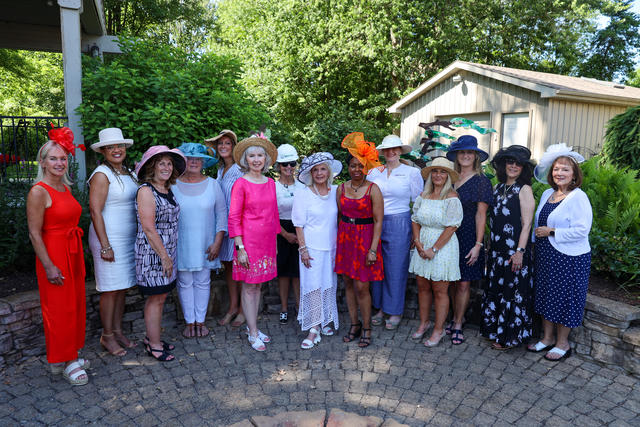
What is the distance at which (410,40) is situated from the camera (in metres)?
18.0

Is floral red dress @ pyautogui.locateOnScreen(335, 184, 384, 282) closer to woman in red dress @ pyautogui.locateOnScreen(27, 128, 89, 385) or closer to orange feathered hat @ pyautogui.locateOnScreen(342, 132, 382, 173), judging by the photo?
orange feathered hat @ pyautogui.locateOnScreen(342, 132, 382, 173)

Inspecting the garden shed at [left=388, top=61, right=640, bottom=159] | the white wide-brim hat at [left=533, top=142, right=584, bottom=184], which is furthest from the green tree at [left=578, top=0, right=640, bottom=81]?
the white wide-brim hat at [left=533, top=142, right=584, bottom=184]

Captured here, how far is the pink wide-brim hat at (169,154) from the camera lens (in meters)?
3.72

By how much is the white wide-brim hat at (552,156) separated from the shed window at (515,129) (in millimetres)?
7891

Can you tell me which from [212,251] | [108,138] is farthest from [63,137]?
[212,251]

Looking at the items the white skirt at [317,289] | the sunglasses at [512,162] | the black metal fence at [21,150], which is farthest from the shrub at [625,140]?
the black metal fence at [21,150]

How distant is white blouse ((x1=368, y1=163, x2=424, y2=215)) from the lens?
4.44 meters

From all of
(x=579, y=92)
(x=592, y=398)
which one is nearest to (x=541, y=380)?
(x=592, y=398)

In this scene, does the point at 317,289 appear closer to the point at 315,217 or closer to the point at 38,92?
the point at 315,217

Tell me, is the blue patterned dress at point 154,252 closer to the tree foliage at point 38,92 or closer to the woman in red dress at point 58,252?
the woman in red dress at point 58,252

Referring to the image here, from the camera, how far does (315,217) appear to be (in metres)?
4.13

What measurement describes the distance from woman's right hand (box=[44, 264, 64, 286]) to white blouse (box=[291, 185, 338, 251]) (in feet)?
6.52

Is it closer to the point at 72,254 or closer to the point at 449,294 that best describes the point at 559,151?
the point at 449,294

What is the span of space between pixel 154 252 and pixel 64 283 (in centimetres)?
71
